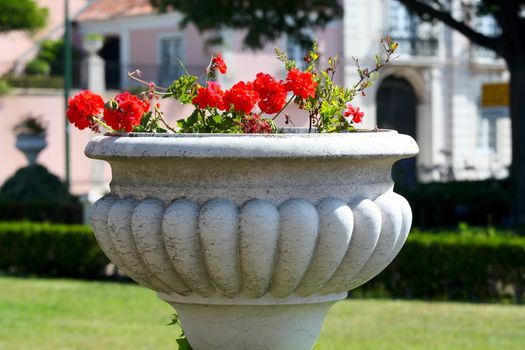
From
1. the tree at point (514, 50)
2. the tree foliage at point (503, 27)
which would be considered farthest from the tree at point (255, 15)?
the tree at point (514, 50)

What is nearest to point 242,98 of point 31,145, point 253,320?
point 253,320

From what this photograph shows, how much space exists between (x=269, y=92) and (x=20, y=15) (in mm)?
20502

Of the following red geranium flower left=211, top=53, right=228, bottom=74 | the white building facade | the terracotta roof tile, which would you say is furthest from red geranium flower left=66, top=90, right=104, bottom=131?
the white building facade

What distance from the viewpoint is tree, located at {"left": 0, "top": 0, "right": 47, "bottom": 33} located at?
966 inches

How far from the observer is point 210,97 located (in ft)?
16.4

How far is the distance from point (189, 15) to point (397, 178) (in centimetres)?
668

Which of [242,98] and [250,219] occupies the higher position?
[242,98]

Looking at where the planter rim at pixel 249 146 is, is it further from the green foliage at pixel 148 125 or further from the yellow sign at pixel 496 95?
the yellow sign at pixel 496 95

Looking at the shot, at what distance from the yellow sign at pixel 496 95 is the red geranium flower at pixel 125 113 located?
19523mm

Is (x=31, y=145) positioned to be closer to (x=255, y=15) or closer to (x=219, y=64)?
(x=255, y=15)

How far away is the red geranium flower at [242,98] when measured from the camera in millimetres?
4902

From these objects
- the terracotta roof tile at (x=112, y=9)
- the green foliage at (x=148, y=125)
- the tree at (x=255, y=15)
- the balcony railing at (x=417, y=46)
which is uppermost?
the terracotta roof tile at (x=112, y=9)

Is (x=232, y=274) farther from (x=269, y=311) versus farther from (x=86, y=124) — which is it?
(x=86, y=124)

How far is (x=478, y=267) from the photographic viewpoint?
11.0 m
